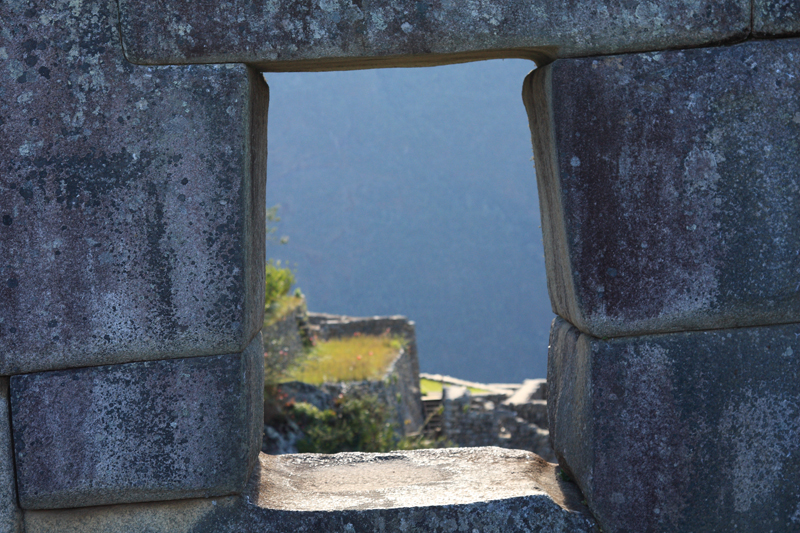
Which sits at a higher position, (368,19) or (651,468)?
(368,19)

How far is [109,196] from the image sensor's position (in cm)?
194

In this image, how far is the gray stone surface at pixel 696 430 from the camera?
2.00 meters

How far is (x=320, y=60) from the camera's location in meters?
1.97

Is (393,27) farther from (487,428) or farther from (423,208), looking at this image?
(423,208)

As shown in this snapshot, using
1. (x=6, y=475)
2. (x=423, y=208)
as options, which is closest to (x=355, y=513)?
(x=6, y=475)

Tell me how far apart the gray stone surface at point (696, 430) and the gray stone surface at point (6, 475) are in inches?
72.8

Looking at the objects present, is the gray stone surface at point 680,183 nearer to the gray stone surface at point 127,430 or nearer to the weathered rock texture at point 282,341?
the gray stone surface at point 127,430

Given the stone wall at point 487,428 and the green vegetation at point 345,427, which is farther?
the stone wall at point 487,428

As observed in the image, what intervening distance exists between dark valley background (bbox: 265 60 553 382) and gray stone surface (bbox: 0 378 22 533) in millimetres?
→ 89425

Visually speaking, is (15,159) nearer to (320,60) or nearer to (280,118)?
(320,60)

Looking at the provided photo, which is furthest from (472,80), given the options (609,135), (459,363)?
(609,135)

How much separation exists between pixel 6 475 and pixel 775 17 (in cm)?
283

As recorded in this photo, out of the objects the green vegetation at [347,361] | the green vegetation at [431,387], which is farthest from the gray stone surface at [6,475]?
the green vegetation at [431,387]

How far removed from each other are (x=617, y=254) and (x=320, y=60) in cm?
112
